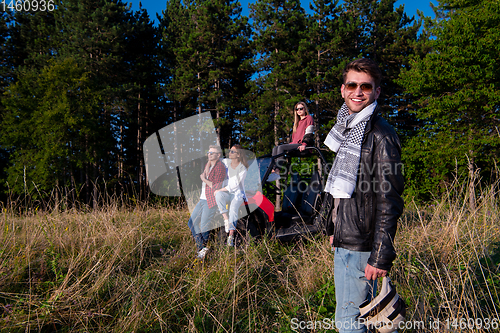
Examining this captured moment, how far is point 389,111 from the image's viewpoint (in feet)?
57.5

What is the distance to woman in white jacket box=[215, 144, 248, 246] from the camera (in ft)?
12.3

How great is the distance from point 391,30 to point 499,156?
1155 centimetres

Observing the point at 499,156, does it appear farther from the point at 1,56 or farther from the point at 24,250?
the point at 1,56

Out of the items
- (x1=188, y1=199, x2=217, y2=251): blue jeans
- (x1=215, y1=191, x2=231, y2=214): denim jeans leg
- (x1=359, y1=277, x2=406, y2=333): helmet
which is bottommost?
(x1=188, y1=199, x2=217, y2=251): blue jeans

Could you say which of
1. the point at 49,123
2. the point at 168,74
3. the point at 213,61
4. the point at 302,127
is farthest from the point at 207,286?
the point at 168,74

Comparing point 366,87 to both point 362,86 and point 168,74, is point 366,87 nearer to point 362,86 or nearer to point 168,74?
point 362,86

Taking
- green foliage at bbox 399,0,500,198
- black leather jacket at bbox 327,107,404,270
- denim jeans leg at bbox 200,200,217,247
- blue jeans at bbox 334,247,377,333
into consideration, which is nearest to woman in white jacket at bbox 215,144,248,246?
denim jeans leg at bbox 200,200,217,247

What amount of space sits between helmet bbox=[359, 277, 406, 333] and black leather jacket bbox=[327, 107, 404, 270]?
16cm

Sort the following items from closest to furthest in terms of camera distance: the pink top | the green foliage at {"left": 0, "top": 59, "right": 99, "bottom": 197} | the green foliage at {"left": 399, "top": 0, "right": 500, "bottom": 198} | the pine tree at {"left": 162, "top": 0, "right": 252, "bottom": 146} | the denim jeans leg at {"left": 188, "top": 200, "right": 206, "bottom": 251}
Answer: the denim jeans leg at {"left": 188, "top": 200, "right": 206, "bottom": 251}, the pink top, the green foliage at {"left": 399, "top": 0, "right": 500, "bottom": 198}, the green foliage at {"left": 0, "top": 59, "right": 99, "bottom": 197}, the pine tree at {"left": 162, "top": 0, "right": 252, "bottom": 146}

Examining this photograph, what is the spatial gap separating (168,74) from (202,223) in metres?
20.2

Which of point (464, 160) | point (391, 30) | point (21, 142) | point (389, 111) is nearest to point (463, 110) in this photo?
point (464, 160)

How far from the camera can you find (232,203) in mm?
3799

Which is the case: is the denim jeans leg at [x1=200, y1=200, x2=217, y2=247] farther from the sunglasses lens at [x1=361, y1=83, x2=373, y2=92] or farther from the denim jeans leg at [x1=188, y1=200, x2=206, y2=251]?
the sunglasses lens at [x1=361, y1=83, x2=373, y2=92]

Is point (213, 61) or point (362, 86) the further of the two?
point (213, 61)
